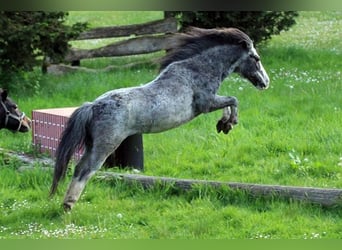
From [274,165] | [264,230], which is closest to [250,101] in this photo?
[274,165]

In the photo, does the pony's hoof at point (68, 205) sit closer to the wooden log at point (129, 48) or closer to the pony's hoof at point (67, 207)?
the pony's hoof at point (67, 207)

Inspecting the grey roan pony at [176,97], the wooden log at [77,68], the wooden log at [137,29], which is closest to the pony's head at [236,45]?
the grey roan pony at [176,97]

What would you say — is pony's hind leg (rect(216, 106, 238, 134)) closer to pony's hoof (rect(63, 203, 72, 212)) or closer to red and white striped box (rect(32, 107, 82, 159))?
pony's hoof (rect(63, 203, 72, 212))

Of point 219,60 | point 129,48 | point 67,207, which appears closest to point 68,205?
point 67,207

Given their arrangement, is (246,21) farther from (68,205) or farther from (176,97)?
(176,97)

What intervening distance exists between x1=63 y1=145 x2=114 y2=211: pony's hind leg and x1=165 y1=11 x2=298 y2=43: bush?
6799 mm

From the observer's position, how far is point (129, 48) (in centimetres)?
1310

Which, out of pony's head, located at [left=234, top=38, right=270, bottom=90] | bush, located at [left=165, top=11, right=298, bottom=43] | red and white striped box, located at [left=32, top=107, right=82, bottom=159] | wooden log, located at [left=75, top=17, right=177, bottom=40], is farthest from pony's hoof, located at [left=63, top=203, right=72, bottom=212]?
wooden log, located at [left=75, top=17, right=177, bottom=40]

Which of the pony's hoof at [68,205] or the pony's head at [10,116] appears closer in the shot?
the pony's hoof at [68,205]

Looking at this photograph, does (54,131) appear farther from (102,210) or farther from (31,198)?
(102,210)

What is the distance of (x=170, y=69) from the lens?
15.6 feet

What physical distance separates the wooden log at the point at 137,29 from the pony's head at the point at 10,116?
21.4 feet

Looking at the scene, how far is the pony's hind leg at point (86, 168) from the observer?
4980 millimetres

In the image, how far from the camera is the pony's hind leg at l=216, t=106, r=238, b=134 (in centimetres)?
446
